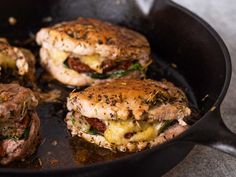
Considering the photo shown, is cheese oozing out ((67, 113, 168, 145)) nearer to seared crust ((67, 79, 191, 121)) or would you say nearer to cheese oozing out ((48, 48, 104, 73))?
seared crust ((67, 79, 191, 121))

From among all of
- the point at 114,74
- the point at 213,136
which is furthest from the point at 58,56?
the point at 213,136

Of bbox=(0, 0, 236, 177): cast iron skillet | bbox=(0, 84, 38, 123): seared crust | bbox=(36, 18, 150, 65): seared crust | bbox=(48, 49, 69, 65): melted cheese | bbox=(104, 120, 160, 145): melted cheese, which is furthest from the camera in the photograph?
bbox=(48, 49, 69, 65): melted cheese

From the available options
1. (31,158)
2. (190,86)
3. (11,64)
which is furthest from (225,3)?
(31,158)

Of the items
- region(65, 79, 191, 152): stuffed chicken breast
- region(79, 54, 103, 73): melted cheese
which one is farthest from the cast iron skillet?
region(79, 54, 103, 73): melted cheese

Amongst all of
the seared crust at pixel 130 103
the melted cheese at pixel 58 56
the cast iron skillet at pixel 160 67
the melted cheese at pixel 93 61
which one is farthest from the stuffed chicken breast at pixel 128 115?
the melted cheese at pixel 58 56

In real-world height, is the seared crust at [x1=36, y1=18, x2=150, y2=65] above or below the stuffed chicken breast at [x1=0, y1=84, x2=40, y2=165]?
above

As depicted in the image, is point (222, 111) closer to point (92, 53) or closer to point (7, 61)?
point (92, 53)

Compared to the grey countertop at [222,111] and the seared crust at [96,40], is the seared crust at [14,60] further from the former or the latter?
the grey countertop at [222,111]
